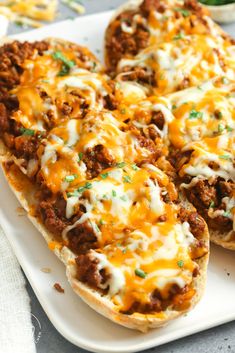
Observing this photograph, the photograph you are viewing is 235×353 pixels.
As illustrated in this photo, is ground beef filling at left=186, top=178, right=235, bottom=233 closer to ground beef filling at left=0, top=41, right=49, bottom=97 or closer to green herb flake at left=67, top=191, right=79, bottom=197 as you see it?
green herb flake at left=67, top=191, right=79, bottom=197

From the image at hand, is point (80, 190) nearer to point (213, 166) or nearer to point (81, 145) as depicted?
point (81, 145)

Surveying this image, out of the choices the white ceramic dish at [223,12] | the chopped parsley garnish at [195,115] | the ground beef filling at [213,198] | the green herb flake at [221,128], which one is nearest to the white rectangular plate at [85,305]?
the ground beef filling at [213,198]

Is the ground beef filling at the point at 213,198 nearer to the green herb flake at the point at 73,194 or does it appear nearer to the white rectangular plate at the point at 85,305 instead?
the white rectangular plate at the point at 85,305

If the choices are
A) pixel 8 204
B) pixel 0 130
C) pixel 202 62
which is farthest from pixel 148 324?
pixel 202 62

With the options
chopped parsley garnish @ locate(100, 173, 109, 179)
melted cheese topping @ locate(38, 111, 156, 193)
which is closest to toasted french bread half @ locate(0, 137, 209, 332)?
melted cheese topping @ locate(38, 111, 156, 193)

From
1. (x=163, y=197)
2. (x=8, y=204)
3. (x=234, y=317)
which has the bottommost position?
(x=8, y=204)

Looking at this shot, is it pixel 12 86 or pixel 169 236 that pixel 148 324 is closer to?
pixel 169 236

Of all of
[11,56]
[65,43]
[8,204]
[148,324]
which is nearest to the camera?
[148,324]
